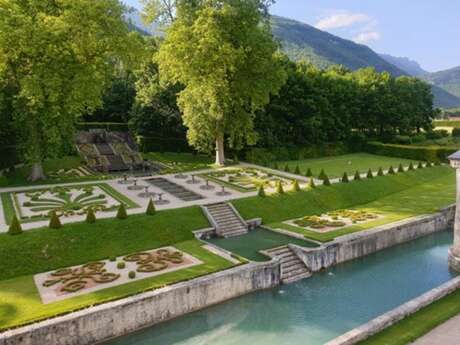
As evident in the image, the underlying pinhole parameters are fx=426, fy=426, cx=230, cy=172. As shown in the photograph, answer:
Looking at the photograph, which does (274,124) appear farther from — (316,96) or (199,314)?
(199,314)

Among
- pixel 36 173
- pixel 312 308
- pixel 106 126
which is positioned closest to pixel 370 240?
pixel 312 308

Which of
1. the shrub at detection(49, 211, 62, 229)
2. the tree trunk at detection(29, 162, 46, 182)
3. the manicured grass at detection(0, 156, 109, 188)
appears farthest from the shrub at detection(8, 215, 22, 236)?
the tree trunk at detection(29, 162, 46, 182)

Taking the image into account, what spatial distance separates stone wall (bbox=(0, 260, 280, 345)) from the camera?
16.6 metres

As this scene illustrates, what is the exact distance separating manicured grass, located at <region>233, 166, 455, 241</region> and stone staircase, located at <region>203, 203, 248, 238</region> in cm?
91

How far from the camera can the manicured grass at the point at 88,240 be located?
22.5m

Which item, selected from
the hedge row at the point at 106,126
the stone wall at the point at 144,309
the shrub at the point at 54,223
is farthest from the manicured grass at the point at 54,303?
the hedge row at the point at 106,126

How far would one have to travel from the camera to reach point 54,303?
18.4m

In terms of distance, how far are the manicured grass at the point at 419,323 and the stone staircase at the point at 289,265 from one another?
7694 mm

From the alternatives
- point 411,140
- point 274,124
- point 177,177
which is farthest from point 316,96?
point 177,177

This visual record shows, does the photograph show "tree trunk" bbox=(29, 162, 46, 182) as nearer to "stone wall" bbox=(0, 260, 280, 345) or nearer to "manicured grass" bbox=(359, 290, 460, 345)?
"stone wall" bbox=(0, 260, 280, 345)

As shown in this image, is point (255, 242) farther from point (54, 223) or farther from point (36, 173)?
point (36, 173)

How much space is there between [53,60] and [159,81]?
2160cm

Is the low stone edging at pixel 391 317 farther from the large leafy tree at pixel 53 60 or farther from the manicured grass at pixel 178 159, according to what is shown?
the manicured grass at pixel 178 159

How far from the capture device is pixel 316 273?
2555cm
